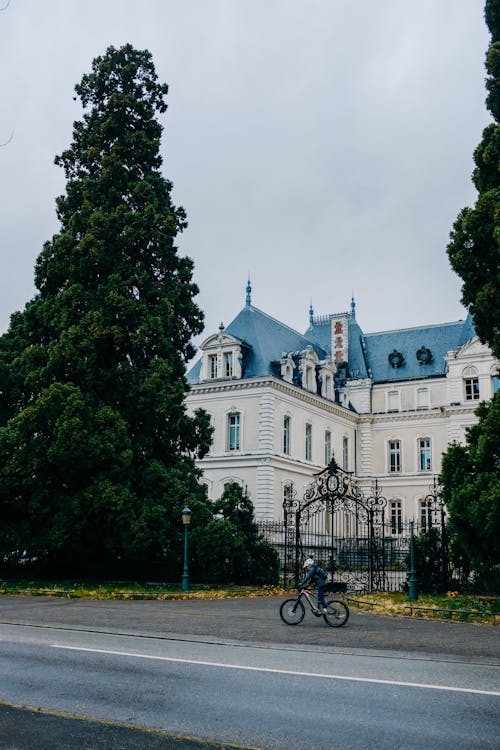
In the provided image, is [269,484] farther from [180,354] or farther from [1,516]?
[1,516]

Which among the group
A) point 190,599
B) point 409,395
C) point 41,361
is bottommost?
point 190,599

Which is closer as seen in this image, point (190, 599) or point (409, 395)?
point (190, 599)

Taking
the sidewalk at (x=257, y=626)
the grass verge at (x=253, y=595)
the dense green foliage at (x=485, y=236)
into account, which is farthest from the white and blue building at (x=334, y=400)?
the dense green foliage at (x=485, y=236)

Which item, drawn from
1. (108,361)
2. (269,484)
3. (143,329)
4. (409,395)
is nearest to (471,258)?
(143,329)

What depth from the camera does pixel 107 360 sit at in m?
27.0

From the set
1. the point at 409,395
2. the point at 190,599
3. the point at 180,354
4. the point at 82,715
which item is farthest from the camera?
the point at 409,395

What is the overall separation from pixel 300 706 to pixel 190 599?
14958mm

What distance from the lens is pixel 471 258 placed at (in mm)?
19312

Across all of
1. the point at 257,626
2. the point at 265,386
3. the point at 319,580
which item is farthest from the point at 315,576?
the point at 265,386

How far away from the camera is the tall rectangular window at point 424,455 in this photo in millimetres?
50684

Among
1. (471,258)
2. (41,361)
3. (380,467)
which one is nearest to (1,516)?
(41,361)

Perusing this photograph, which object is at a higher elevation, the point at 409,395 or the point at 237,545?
the point at 409,395

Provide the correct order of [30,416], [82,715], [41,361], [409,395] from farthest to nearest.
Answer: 1. [409,395]
2. [41,361]
3. [30,416]
4. [82,715]

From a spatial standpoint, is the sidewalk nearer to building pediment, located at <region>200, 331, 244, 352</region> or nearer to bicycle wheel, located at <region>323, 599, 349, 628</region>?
bicycle wheel, located at <region>323, 599, 349, 628</region>
